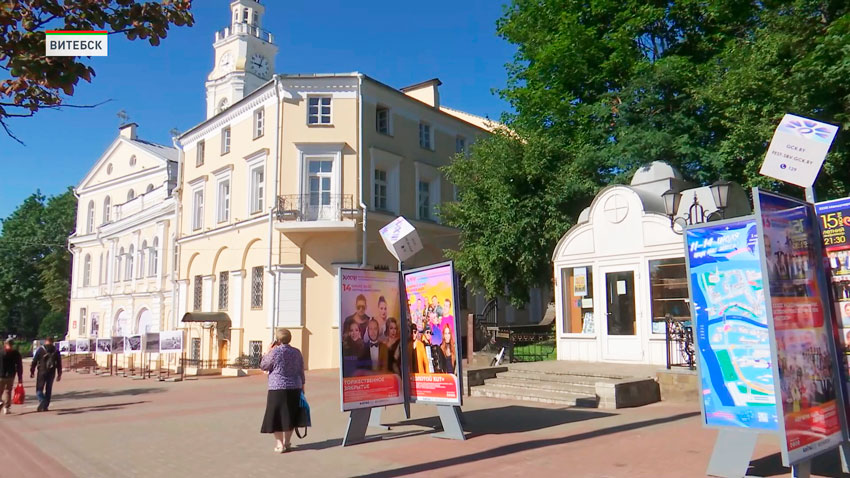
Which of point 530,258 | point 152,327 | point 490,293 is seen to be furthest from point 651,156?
point 152,327

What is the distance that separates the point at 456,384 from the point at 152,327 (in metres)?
31.0

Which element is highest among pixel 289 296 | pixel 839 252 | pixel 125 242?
pixel 125 242

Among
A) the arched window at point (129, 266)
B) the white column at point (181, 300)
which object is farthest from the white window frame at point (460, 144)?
the arched window at point (129, 266)

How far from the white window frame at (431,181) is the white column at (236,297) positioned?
28.4 ft

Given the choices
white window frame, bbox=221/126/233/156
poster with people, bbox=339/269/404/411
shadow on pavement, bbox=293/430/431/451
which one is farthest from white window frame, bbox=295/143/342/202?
shadow on pavement, bbox=293/430/431/451

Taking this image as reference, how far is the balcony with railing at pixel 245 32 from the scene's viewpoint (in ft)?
175

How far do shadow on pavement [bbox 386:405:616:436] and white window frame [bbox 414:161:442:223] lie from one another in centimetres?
1809

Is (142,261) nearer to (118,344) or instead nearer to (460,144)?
(118,344)

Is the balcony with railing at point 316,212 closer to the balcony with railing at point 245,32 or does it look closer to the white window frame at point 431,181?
the white window frame at point 431,181

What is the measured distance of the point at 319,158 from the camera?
26219mm

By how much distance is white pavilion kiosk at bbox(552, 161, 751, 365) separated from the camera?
1384cm

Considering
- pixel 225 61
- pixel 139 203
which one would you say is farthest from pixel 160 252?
pixel 225 61

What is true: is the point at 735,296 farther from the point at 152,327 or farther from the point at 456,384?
the point at 152,327

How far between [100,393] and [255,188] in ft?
37.1
